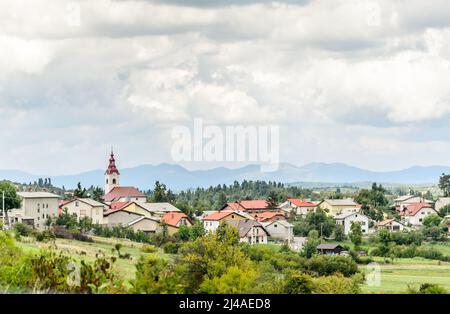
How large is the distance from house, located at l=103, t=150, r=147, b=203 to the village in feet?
2.81

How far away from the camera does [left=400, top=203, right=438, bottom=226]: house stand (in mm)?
52562

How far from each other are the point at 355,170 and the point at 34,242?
112m

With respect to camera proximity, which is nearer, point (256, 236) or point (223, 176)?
point (256, 236)

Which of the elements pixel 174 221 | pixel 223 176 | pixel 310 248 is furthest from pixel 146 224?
pixel 223 176

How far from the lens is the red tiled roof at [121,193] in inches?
2321

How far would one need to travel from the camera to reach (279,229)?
4256 cm

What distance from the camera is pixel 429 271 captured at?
27891 millimetres

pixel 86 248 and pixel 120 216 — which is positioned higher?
pixel 120 216

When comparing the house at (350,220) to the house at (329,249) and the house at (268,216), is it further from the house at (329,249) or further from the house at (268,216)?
the house at (329,249)

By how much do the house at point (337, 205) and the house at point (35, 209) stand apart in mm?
20745

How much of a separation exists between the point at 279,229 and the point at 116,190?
22335mm

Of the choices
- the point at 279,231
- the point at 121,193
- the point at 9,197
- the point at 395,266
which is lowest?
the point at 395,266

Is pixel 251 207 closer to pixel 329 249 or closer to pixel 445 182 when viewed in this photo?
pixel 329 249
